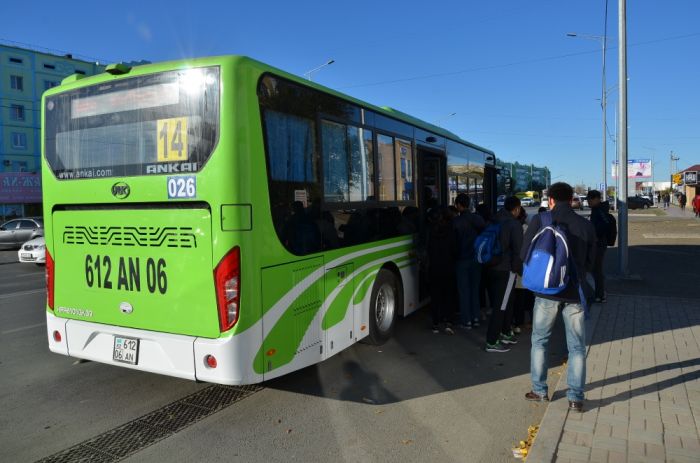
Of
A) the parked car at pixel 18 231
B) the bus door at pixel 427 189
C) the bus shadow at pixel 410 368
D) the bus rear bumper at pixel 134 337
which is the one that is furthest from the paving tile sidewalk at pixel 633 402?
the parked car at pixel 18 231

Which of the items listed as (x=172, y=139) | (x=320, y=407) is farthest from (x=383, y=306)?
Answer: (x=172, y=139)

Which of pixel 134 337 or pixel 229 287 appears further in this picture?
pixel 134 337

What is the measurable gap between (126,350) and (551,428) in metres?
3.58

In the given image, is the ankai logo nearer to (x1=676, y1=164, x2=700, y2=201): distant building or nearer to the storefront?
the storefront

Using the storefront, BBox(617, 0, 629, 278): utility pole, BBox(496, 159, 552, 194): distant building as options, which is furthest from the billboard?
BBox(496, 159, 552, 194): distant building

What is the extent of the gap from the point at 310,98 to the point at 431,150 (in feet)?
11.8

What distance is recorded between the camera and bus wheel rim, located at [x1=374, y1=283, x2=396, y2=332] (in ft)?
21.5

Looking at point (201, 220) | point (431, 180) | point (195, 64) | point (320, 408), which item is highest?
point (195, 64)

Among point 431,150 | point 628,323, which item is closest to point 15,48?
point 431,150

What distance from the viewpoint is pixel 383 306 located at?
6.68m

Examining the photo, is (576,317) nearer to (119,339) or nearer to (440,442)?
(440,442)

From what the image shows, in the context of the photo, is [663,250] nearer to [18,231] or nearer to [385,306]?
[385,306]

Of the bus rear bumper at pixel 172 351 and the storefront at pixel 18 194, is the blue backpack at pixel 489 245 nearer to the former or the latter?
the bus rear bumper at pixel 172 351

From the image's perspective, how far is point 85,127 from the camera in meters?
4.85
